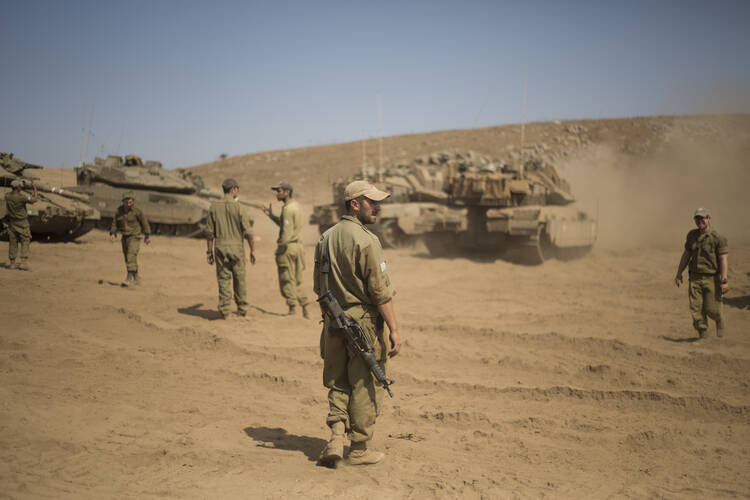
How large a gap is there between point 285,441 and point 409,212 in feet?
45.3

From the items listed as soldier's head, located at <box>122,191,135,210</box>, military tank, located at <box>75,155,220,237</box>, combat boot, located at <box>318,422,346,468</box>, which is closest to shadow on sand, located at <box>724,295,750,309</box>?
combat boot, located at <box>318,422,346,468</box>

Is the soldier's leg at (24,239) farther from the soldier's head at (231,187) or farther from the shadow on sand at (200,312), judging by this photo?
the soldier's head at (231,187)

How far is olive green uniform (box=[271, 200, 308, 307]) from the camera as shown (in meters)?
8.28

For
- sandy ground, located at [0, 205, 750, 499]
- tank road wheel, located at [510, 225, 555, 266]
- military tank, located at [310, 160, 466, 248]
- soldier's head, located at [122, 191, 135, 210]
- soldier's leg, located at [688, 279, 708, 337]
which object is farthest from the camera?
military tank, located at [310, 160, 466, 248]

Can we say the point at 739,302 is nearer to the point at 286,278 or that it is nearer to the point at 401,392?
the point at 401,392

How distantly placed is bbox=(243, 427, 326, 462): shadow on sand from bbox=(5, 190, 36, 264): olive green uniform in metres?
8.58

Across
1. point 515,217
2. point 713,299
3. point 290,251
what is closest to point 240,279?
point 290,251

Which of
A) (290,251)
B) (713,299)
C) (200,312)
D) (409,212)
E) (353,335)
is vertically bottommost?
(200,312)

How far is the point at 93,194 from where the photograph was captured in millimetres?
18469

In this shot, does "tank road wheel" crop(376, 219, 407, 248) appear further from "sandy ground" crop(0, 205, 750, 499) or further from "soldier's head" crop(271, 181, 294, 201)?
"soldier's head" crop(271, 181, 294, 201)

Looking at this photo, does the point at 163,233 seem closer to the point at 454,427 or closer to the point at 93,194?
→ the point at 93,194

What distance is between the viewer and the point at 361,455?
149 inches

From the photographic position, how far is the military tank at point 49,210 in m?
13.7

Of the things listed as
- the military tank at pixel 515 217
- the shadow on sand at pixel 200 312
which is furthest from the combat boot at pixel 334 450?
the military tank at pixel 515 217
